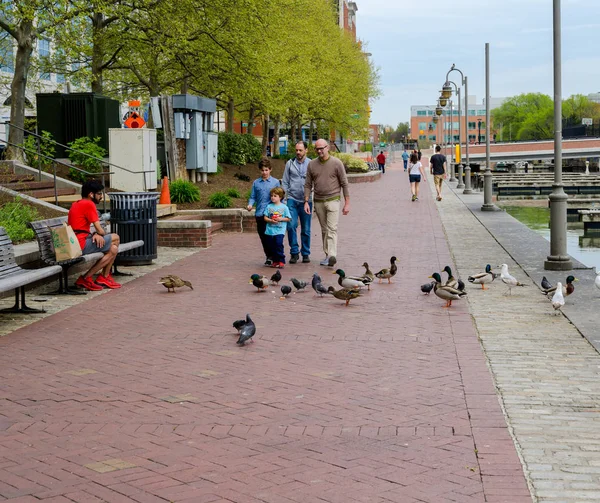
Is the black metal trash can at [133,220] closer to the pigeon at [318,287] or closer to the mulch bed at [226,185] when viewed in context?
the pigeon at [318,287]

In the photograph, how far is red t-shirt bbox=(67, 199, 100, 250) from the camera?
12.2 metres

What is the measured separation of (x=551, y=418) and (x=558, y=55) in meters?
9.37

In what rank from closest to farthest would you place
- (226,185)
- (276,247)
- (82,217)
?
(82,217) < (276,247) < (226,185)

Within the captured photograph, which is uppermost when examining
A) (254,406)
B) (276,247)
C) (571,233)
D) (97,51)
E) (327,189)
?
(97,51)

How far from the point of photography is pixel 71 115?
24766 mm

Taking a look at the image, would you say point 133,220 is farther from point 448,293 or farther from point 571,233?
point 571,233

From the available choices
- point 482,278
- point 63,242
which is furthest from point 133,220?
point 482,278

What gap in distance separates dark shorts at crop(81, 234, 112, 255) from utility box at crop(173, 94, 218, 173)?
13529 mm

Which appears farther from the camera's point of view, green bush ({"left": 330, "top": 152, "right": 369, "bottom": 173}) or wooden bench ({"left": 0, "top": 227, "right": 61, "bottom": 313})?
green bush ({"left": 330, "top": 152, "right": 369, "bottom": 173})

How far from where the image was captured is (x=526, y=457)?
5.39 meters

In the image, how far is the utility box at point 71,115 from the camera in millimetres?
24562

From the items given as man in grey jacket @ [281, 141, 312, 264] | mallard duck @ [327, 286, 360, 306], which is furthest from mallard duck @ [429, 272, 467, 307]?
man in grey jacket @ [281, 141, 312, 264]

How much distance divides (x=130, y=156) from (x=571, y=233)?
522 inches

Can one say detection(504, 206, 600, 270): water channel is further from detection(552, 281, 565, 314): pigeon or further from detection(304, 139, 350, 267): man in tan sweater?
→ detection(552, 281, 565, 314): pigeon
